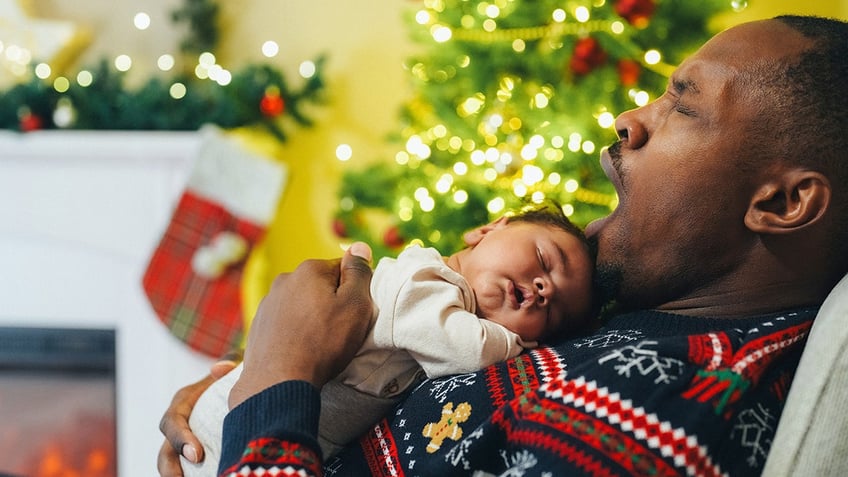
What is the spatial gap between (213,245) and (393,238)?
57cm

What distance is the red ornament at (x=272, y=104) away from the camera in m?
2.55

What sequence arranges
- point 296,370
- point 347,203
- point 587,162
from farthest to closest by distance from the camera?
point 347,203 → point 587,162 → point 296,370

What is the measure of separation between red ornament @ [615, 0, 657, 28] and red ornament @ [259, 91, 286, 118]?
107 centimetres

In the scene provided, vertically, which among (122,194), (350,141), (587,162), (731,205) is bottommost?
(122,194)

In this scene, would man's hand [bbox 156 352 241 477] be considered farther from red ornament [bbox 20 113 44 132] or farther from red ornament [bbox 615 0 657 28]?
red ornament [bbox 20 113 44 132]

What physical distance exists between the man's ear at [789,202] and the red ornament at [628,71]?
1.10m

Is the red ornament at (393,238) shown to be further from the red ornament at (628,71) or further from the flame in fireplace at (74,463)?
the flame in fireplace at (74,463)

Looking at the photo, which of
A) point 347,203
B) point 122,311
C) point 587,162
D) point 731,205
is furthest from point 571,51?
point 122,311

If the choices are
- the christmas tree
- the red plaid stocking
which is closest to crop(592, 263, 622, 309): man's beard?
the christmas tree

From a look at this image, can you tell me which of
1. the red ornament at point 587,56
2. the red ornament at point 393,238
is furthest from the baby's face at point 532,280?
the red ornament at point 393,238

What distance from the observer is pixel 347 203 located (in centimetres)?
269

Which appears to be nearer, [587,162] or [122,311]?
[587,162]

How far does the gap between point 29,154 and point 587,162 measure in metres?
1.72

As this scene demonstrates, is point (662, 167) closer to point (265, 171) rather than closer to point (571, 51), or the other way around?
point (571, 51)
